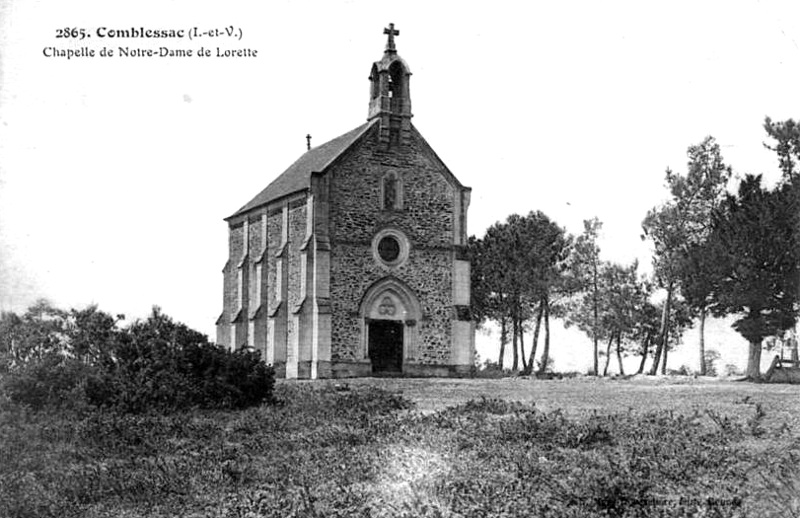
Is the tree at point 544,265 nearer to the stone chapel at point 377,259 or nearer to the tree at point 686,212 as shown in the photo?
the tree at point 686,212

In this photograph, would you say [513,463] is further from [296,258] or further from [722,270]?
[722,270]

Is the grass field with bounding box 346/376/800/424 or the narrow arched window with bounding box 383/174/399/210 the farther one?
the narrow arched window with bounding box 383/174/399/210

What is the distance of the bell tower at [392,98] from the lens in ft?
115

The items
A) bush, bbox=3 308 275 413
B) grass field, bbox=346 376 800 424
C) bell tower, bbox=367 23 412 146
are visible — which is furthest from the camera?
bell tower, bbox=367 23 412 146

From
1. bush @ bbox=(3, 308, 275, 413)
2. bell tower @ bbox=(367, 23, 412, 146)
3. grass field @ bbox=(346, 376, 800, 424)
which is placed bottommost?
grass field @ bbox=(346, 376, 800, 424)

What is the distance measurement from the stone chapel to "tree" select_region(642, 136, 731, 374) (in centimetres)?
1106

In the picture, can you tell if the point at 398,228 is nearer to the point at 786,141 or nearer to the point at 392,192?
the point at 392,192

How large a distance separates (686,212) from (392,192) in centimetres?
1571

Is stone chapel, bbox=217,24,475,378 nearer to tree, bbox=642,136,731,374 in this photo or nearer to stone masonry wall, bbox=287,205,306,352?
stone masonry wall, bbox=287,205,306,352

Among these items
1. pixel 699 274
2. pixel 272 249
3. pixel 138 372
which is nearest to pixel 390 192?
pixel 272 249

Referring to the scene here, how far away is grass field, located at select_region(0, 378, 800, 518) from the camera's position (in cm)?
981

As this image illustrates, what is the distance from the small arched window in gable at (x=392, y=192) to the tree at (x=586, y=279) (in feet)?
65.7

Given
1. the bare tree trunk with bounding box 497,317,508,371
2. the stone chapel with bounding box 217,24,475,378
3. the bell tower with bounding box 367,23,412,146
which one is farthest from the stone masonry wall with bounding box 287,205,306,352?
the bare tree trunk with bounding box 497,317,508,371

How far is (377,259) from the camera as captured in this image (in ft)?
112
